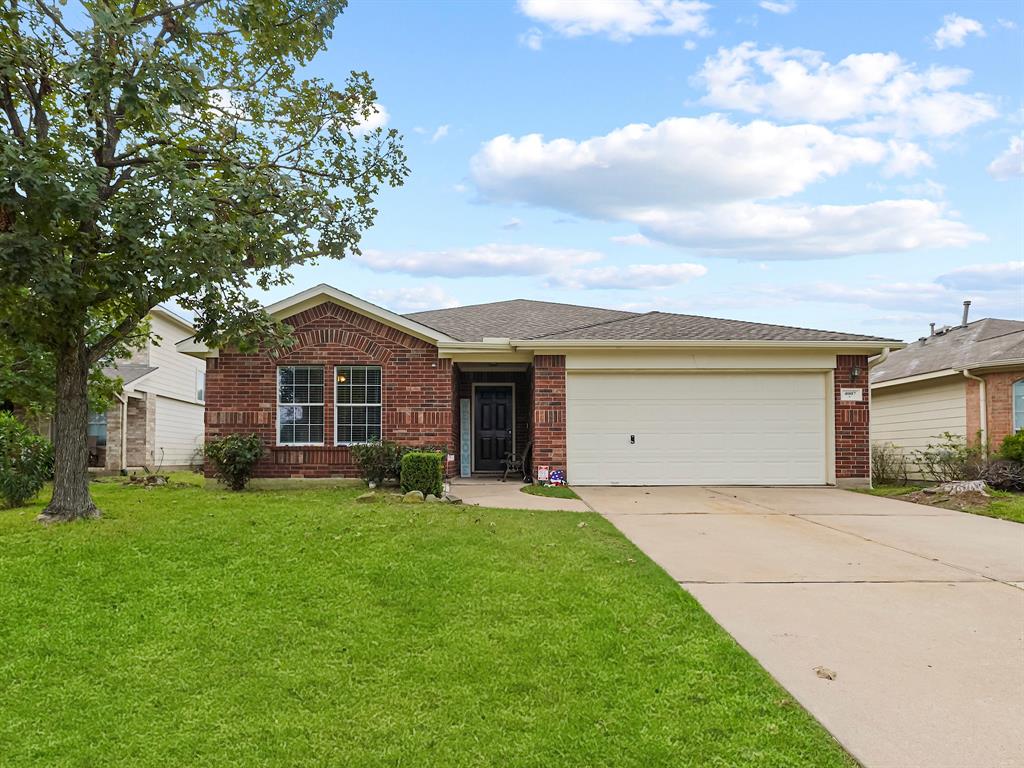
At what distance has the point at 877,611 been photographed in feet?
17.0

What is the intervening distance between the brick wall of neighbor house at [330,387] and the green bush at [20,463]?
8.86ft

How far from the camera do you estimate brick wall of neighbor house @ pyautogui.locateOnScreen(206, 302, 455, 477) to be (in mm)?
13133

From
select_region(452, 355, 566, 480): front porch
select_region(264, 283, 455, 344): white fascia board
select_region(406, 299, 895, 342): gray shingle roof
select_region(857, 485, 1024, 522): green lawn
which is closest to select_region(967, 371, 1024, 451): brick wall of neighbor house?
select_region(857, 485, 1024, 522): green lawn

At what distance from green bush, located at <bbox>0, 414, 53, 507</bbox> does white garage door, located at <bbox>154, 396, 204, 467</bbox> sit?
966cm

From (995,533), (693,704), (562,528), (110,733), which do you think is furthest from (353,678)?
(995,533)

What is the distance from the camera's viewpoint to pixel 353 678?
4031 mm

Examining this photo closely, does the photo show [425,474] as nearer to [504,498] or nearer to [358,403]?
[504,498]

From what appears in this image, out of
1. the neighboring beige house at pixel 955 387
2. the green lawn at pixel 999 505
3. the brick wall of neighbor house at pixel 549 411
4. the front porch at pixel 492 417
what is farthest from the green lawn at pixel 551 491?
the neighboring beige house at pixel 955 387

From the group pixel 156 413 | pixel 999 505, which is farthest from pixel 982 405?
pixel 156 413

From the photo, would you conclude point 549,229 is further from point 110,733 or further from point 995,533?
point 110,733

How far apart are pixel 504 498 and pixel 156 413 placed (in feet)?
47.4

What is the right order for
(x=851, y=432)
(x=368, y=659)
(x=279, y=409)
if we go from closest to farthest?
(x=368, y=659), (x=279, y=409), (x=851, y=432)

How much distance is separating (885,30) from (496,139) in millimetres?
8830

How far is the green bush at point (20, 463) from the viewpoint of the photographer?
34.4 ft
